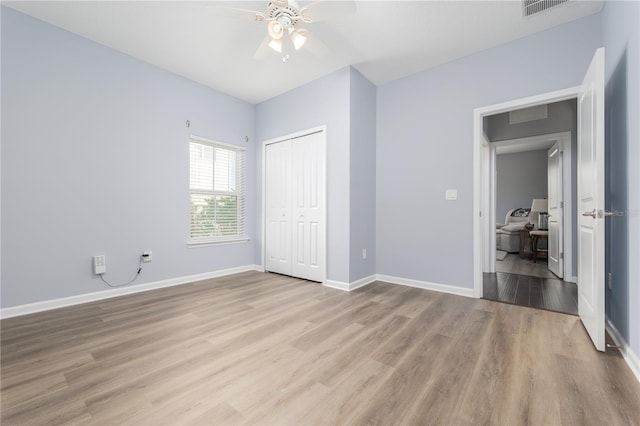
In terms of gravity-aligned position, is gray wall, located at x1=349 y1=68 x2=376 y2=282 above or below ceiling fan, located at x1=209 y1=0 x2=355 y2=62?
below

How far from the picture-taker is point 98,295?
2908mm

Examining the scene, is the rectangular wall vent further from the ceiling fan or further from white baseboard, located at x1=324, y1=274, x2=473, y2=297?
the ceiling fan

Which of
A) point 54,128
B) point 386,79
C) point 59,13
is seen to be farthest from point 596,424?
point 59,13

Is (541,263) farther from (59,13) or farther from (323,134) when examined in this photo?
(59,13)

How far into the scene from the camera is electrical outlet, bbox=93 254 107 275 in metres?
2.88

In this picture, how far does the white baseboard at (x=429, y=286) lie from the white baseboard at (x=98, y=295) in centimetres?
242

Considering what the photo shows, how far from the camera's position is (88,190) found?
2861 mm

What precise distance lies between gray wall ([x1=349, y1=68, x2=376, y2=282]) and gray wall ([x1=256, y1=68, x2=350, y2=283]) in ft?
0.26

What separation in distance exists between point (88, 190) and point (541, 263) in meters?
7.05

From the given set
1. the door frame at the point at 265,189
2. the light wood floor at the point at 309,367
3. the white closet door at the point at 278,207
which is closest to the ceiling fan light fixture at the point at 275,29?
the door frame at the point at 265,189

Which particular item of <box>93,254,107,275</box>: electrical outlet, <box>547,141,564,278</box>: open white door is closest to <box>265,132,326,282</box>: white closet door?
<box>93,254,107,275</box>: electrical outlet

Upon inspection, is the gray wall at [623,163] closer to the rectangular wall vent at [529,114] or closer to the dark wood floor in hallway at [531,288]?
the dark wood floor in hallway at [531,288]

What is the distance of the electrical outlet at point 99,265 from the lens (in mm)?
2881

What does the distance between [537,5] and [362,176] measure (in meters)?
2.26
